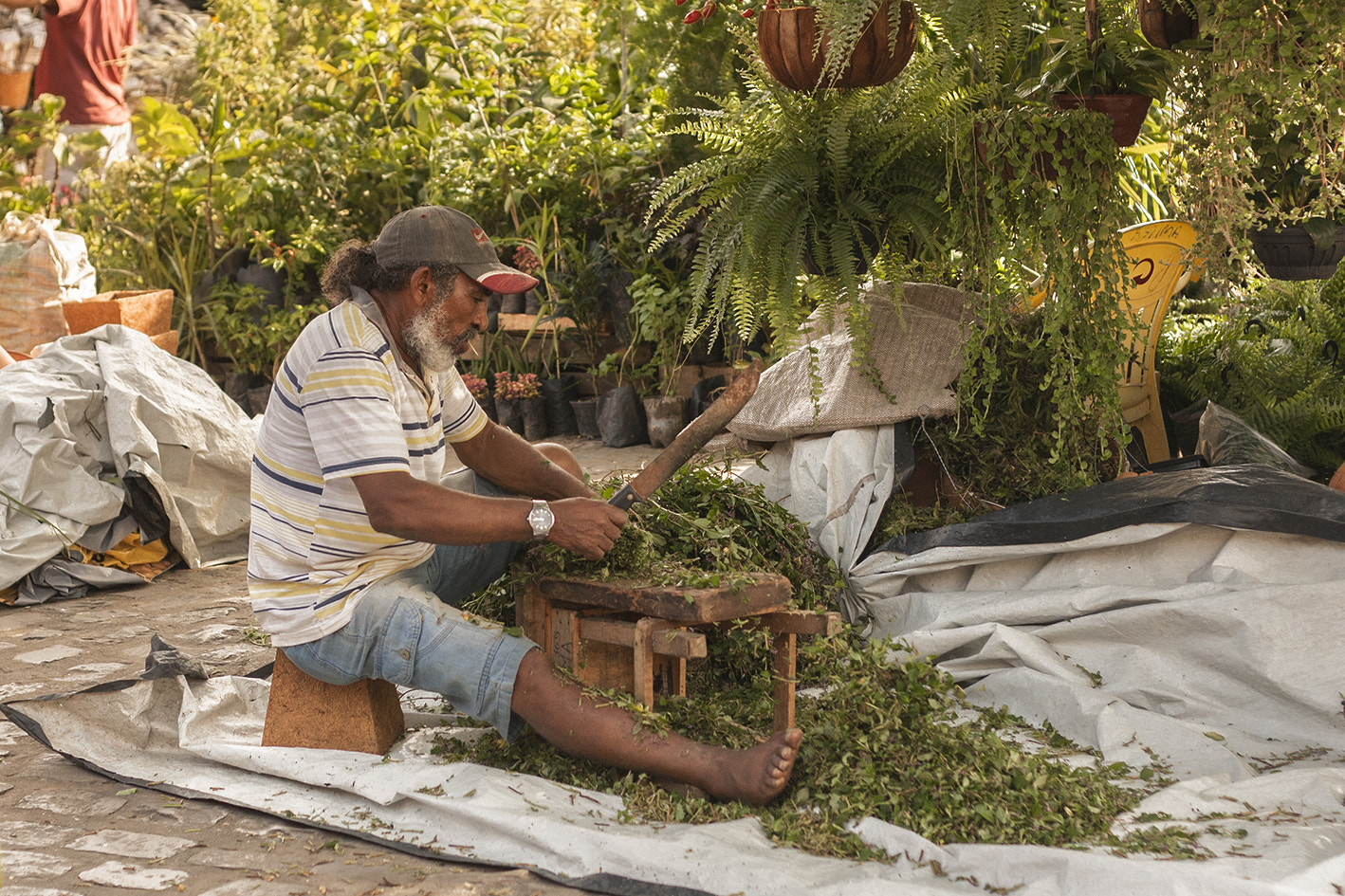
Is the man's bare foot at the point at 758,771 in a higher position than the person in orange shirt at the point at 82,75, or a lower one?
lower

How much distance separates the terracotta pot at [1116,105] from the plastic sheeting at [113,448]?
357 centimetres

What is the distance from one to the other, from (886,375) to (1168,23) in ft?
3.94

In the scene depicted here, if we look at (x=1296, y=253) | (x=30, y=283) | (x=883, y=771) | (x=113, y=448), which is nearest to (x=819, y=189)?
(x=1296, y=253)

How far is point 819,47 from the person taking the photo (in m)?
2.82

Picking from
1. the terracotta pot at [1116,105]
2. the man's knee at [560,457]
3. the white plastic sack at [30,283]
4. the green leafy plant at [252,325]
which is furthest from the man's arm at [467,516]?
the green leafy plant at [252,325]

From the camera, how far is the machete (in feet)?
9.20

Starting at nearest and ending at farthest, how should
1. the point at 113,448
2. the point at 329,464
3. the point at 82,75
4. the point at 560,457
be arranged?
the point at 329,464 < the point at 560,457 < the point at 113,448 < the point at 82,75

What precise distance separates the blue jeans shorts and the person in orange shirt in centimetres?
790

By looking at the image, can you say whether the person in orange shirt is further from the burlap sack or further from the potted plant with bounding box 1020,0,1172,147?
the potted plant with bounding box 1020,0,1172,147

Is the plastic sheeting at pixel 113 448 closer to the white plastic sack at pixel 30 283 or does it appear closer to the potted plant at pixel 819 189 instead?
the white plastic sack at pixel 30 283

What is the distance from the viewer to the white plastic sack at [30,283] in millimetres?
5988

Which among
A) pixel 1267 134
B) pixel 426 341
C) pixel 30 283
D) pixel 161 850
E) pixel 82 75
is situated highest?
pixel 82 75

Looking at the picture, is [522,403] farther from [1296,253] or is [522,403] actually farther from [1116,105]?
[1296,253]

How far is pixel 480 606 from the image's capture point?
9.71ft
